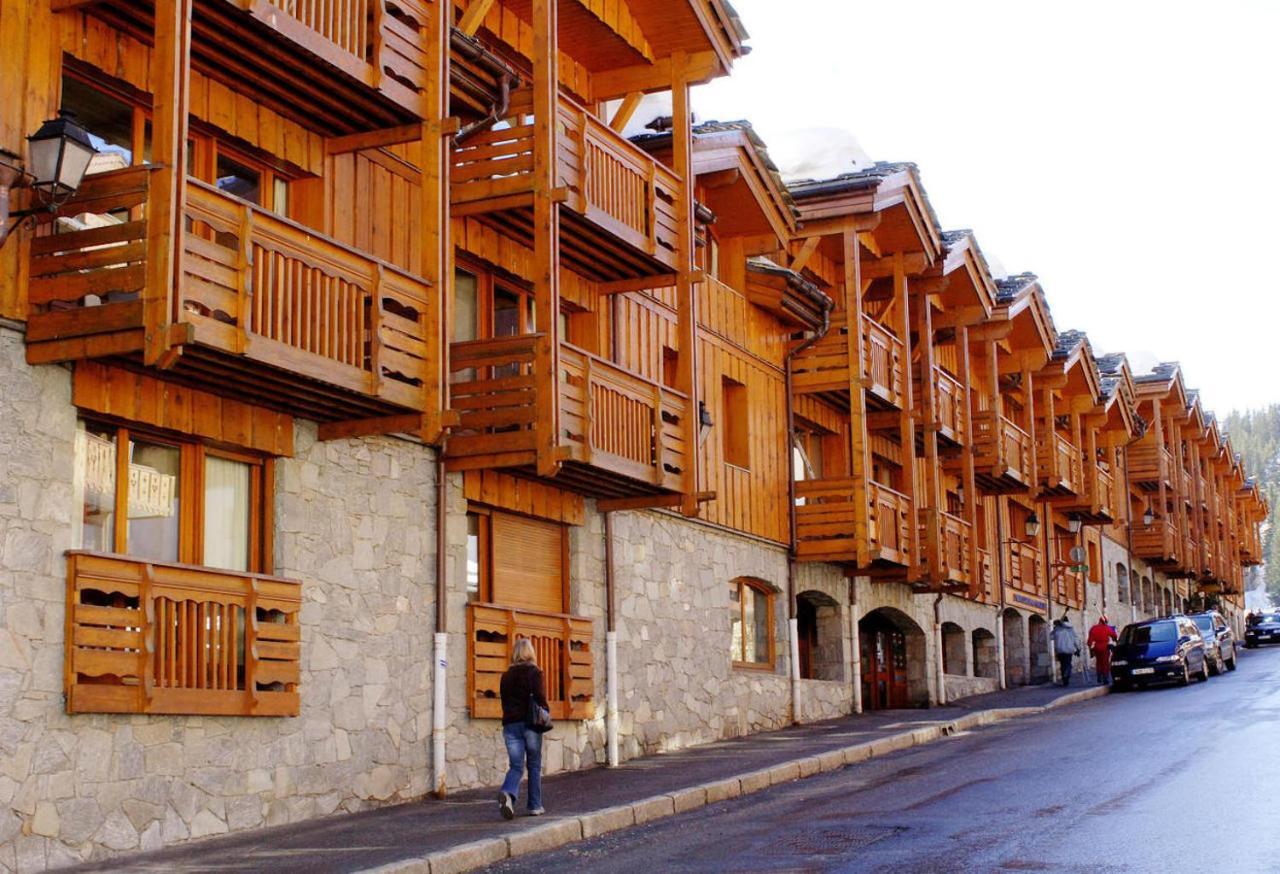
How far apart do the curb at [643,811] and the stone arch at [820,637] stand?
3.49 m

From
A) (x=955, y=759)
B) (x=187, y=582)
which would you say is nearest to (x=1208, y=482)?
(x=955, y=759)

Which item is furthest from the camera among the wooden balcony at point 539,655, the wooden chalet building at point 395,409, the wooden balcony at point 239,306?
the wooden balcony at point 539,655

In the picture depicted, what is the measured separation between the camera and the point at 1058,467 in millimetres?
39500

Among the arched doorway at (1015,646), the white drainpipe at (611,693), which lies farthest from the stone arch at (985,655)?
the white drainpipe at (611,693)

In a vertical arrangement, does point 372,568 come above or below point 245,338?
below

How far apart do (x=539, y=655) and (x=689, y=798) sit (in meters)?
3.22

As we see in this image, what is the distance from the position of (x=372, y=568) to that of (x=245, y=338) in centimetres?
371

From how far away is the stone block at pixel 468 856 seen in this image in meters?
11.6

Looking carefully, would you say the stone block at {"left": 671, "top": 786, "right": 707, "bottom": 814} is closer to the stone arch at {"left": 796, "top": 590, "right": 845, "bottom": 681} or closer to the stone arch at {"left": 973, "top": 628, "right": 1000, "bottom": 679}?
the stone arch at {"left": 796, "top": 590, "right": 845, "bottom": 681}

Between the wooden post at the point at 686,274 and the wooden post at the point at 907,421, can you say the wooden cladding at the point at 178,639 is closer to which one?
the wooden post at the point at 686,274

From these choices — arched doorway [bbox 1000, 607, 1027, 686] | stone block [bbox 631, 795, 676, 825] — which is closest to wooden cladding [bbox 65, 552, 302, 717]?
stone block [bbox 631, 795, 676, 825]

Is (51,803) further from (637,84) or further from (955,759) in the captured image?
(637,84)

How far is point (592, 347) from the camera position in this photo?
2030 cm

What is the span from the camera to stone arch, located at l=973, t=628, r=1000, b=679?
3722 centimetres
